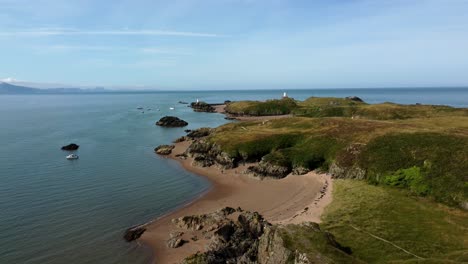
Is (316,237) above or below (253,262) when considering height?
above

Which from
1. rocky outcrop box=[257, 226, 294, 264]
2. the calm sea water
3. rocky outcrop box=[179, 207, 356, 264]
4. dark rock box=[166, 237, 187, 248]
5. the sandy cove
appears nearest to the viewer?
rocky outcrop box=[179, 207, 356, 264]

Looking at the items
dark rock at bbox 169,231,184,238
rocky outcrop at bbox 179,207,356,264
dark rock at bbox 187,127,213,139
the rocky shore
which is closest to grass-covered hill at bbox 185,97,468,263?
rocky outcrop at bbox 179,207,356,264

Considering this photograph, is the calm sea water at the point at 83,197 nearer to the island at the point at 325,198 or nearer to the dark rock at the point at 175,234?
the dark rock at the point at 175,234

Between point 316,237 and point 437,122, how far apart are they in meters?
68.4

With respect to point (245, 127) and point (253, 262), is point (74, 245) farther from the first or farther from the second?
point (245, 127)

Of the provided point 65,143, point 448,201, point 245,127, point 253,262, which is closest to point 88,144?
point 65,143

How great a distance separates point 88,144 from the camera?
105m

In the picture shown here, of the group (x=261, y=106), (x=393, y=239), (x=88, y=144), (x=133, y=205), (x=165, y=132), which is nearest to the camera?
(x=393, y=239)

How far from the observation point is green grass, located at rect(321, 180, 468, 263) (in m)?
32.2

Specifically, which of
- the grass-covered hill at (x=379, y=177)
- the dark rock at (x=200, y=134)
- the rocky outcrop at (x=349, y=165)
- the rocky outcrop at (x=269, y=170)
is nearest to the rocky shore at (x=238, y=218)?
the rocky outcrop at (x=269, y=170)

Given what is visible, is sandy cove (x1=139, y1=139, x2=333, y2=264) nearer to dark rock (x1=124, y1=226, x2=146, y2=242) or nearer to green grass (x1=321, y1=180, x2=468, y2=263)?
dark rock (x1=124, y1=226, x2=146, y2=242)

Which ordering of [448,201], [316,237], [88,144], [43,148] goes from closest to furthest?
[316,237] < [448,201] < [43,148] < [88,144]

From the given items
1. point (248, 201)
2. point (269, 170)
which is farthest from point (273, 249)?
point (269, 170)

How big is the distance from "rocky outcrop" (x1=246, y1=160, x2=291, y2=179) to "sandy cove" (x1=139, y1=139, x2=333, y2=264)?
1274 mm
